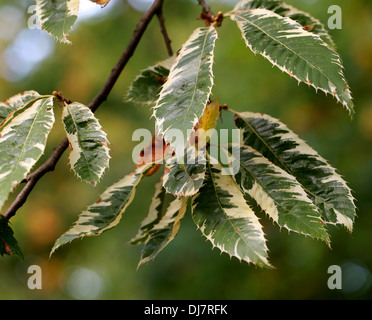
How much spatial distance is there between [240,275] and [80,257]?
194cm

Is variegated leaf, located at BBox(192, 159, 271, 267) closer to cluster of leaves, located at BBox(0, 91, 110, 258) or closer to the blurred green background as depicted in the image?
cluster of leaves, located at BBox(0, 91, 110, 258)

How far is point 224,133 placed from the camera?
0.84m

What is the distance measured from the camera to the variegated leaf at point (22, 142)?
0.58 m

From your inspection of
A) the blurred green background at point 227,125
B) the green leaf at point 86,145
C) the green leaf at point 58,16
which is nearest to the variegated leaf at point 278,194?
the green leaf at point 86,145

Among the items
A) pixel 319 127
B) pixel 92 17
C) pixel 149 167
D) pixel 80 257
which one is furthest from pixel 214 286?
pixel 92 17

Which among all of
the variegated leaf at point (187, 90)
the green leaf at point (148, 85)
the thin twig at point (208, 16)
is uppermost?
Answer: the thin twig at point (208, 16)

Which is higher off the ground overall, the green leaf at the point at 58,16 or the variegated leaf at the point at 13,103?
the green leaf at the point at 58,16

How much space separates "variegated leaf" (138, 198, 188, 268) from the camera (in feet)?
2.52

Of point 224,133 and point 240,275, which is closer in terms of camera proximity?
point 224,133

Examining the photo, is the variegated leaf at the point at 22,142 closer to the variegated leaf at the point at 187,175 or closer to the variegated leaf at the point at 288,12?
the variegated leaf at the point at 187,175

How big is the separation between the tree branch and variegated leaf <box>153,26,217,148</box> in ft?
0.78

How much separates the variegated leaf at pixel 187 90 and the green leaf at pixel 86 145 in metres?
0.11

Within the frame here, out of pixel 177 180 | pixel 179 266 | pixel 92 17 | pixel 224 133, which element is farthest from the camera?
pixel 92 17

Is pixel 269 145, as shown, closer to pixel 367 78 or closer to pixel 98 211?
pixel 98 211
